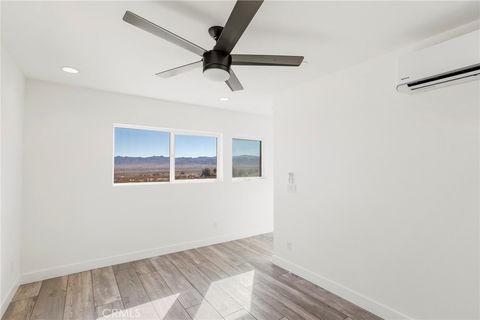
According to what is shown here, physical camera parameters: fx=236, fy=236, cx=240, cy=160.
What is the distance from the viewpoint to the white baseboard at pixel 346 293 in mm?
2113

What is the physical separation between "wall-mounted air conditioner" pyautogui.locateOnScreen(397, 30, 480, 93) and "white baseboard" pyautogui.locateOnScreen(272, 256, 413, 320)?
192 centimetres

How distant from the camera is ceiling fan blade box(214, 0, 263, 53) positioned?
Answer: 3.73 ft

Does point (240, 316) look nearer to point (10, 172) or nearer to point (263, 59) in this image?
point (263, 59)

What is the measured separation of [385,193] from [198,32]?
2135 millimetres

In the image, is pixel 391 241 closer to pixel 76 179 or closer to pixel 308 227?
pixel 308 227

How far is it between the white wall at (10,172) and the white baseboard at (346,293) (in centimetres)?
299

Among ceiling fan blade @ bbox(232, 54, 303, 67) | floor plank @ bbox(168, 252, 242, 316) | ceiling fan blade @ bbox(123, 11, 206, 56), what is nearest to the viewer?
ceiling fan blade @ bbox(123, 11, 206, 56)

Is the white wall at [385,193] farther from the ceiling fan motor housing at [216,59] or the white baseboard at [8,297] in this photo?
the white baseboard at [8,297]

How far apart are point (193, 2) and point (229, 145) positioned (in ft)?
9.96

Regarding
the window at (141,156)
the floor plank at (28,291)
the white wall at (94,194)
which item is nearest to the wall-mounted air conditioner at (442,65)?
the white wall at (94,194)

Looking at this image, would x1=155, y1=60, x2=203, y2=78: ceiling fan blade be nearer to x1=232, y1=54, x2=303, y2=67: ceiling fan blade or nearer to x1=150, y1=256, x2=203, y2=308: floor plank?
x1=232, y1=54, x2=303, y2=67: ceiling fan blade

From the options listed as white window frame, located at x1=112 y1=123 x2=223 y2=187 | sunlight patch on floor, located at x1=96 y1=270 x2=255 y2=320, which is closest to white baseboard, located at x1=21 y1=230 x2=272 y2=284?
white window frame, located at x1=112 y1=123 x2=223 y2=187

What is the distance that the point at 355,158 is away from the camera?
2.43 metres

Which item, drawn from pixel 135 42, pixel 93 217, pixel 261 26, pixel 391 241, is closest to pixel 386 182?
pixel 391 241
